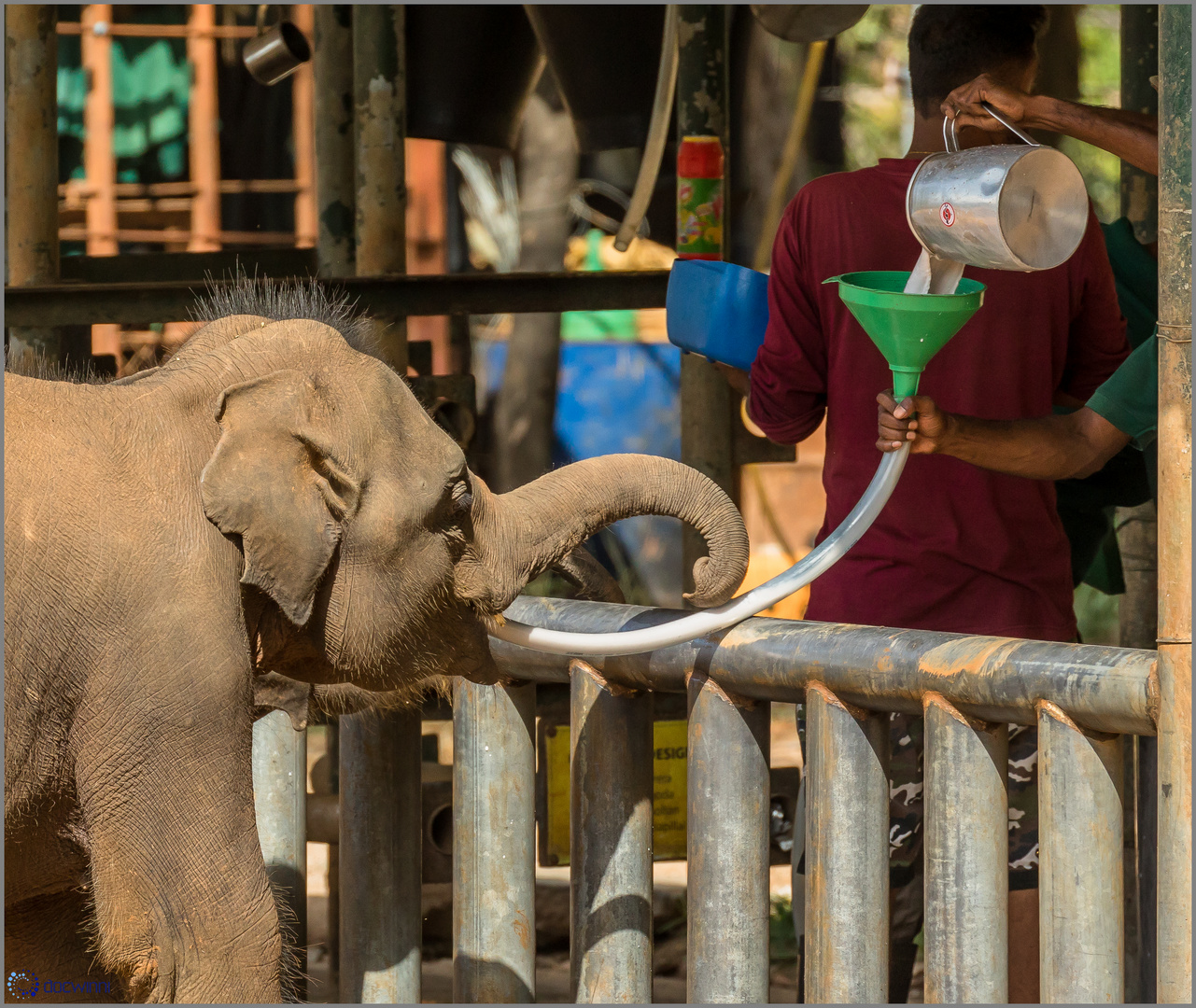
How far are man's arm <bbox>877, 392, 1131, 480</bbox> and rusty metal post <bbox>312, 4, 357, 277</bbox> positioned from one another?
196 cm

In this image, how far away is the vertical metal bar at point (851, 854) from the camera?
2271 millimetres

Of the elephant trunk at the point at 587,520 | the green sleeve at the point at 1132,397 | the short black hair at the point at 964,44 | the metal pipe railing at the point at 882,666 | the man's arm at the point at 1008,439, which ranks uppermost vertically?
the short black hair at the point at 964,44

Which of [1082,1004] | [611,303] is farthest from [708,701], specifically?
[611,303]

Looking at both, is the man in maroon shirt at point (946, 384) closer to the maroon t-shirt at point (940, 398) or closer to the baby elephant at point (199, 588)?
the maroon t-shirt at point (940, 398)

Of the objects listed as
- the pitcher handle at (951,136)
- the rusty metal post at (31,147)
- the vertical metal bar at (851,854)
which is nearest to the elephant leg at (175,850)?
the vertical metal bar at (851,854)

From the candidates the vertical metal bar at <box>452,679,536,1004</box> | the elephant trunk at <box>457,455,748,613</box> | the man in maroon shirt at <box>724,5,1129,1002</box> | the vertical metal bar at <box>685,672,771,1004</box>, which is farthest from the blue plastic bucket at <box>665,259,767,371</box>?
the vertical metal bar at <box>685,672,771,1004</box>

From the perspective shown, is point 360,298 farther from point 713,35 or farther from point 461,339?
point 461,339

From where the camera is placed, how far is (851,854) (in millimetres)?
2271

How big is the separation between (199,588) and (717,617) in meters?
0.74

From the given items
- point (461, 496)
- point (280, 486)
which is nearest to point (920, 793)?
point (461, 496)

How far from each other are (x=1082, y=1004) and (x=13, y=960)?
5.50 ft

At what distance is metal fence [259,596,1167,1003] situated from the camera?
2.01 metres

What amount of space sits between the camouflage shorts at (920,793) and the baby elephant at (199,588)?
0.65 m

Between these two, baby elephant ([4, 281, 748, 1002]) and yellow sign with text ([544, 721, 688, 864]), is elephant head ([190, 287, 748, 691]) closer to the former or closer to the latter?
baby elephant ([4, 281, 748, 1002])
